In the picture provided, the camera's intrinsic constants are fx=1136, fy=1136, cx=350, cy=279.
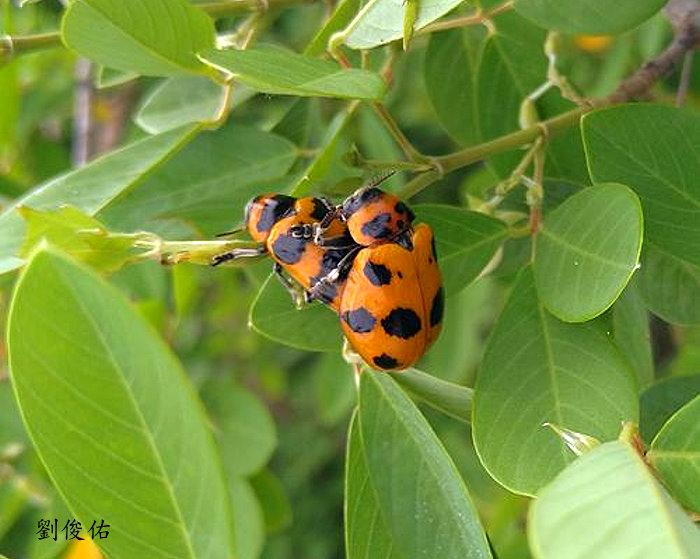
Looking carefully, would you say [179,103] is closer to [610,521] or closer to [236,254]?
[236,254]

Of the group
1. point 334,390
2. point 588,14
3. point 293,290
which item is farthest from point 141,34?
point 334,390

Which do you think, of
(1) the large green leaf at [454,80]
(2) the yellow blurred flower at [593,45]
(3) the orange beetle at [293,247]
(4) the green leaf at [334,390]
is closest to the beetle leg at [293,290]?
(3) the orange beetle at [293,247]

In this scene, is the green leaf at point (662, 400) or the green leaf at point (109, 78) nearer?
the green leaf at point (662, 400)

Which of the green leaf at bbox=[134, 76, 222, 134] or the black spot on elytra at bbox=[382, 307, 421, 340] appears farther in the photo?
the green leaf at bbox=[134, 76, 222, 134]

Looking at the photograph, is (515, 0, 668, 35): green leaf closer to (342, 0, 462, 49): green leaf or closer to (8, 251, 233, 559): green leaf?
(342, 0, 462, 49): green leaf

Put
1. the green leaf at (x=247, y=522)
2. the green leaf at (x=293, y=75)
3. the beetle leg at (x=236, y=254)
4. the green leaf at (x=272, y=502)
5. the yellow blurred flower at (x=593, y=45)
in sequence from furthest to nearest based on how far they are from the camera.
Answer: the yellow blurred flower at (x=593, y=45) < the green leaf at (x=272, y=502) < the green leaf at (x=247, y=522) < the beetle leg at (x=236, y=254) < the green leaf at (x=293, y=75)

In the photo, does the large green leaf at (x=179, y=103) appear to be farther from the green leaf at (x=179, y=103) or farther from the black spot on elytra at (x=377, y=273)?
the black spot on elytra at (x=377, y=273)

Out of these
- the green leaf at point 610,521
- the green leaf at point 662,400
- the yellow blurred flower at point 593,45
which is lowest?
the yellow blurred flower at point 593,45

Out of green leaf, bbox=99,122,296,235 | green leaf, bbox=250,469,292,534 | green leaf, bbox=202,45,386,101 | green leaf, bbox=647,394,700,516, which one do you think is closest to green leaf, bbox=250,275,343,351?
green leaf, bbox=99,122,296,235
